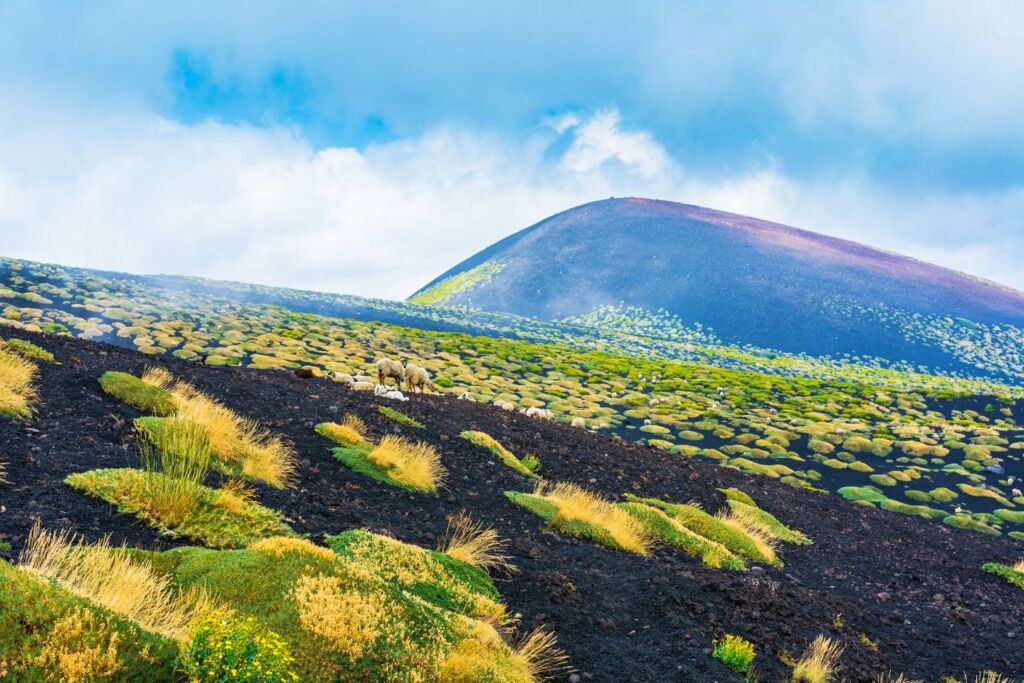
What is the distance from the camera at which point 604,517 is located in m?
12.2

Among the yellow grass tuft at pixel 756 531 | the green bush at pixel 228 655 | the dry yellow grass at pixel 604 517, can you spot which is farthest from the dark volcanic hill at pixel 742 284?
the green bush at pixel 228 655

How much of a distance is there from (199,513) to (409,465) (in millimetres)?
4720

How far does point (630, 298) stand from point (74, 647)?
5329 inches

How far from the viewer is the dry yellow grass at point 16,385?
941cm

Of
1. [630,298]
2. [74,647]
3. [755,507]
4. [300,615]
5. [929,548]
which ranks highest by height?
[630,298]

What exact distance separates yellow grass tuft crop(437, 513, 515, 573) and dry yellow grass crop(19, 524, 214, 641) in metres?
3.47

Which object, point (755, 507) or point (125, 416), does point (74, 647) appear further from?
point (755, 507)

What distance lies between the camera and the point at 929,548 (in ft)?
63.1

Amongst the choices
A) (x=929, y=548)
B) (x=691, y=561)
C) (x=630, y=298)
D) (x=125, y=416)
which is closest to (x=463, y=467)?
(x=691, y=561)

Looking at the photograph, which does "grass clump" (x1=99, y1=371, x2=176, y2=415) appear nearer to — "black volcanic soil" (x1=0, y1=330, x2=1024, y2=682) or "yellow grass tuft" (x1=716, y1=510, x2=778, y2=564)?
"black volcanic soil" (x1=0, y1=330, x2=1024, y2=682)

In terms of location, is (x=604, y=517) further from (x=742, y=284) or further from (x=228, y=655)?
(x=742, y=284)

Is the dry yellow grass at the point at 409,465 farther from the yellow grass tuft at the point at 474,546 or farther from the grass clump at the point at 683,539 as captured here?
the grass clump at the point at 683,539

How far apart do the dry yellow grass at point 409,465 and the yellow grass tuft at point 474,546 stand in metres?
1.61

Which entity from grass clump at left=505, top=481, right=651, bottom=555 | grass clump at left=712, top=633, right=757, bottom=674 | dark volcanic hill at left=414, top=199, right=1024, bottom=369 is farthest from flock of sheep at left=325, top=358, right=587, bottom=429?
dark volcanic hill at left=414, top=199, right=1024, bottom=369
